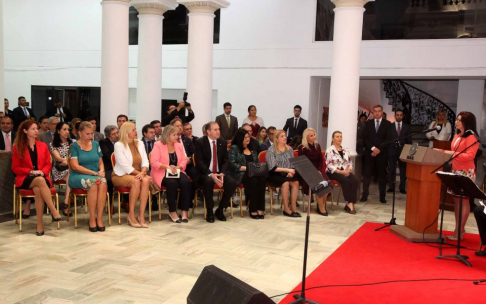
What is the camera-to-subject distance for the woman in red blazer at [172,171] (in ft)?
24.2

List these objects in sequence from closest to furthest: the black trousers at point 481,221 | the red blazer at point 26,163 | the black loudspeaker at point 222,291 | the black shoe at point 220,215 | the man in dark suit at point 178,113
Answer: the black loudspeaker at point 222,291, the black trousers at point 481,221, the red blazer at point 26,163, the black shoe at point 220,215, the man in dark suit at point 178,113

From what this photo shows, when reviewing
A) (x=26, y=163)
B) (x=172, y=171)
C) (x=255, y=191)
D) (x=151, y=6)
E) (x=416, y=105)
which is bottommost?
(x=255, y=191)

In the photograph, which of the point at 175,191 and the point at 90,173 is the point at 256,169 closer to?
the point at 175,191

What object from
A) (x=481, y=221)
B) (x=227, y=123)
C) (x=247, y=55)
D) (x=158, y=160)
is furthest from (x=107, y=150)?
(x=247, y=55)

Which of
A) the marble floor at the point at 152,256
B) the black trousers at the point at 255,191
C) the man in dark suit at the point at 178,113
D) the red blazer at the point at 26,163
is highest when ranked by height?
the man in dark suit at the point at 178,113

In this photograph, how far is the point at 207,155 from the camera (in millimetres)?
7777

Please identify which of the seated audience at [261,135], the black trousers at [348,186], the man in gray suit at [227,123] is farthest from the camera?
the man in gray suit at [227,123]

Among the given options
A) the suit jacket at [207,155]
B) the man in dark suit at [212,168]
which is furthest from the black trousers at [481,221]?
the suit jacket at [207,155]

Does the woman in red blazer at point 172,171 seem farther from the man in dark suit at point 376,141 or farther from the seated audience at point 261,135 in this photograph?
the man in dark suit at point 376,141

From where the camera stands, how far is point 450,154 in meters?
6.57

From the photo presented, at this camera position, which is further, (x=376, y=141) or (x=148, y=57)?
(x=148, y=57)

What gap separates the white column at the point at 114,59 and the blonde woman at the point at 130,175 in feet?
8.68

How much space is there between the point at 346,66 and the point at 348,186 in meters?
2.29

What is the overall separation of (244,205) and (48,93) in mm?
10278
